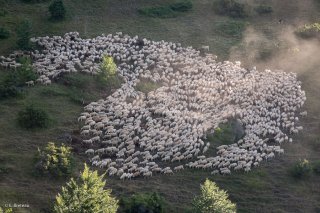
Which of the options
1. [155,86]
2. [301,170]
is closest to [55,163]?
[155,86]

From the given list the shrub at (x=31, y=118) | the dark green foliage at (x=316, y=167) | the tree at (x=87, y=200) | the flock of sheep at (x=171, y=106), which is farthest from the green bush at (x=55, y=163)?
the dark green foliage at (x=316, y=167)

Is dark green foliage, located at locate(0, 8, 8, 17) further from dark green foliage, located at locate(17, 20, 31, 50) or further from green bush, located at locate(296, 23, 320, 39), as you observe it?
green bush, located at locate(296, 23, 320, 39)

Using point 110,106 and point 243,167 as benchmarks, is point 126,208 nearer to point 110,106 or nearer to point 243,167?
point 243,167

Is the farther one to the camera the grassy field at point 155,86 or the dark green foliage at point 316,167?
the dark green foliage at point 316,167

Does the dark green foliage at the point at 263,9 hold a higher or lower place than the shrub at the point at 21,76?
higher

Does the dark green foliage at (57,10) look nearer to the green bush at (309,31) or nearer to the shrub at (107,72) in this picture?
the shrub at (107,72)

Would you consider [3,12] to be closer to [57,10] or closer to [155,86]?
[57,10]

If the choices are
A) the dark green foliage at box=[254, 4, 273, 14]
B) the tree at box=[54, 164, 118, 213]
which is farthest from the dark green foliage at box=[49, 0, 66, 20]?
the tree at box=[54, 164, 118, 213]

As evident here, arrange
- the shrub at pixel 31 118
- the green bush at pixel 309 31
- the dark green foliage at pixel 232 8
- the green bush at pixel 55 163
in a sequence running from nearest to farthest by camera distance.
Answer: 1. the green bush at pixel 55 163
2. the shrub at pixel 31 118
3. the green bush at pixel 309 31
4. the dark green foliage at pixel 232 8
